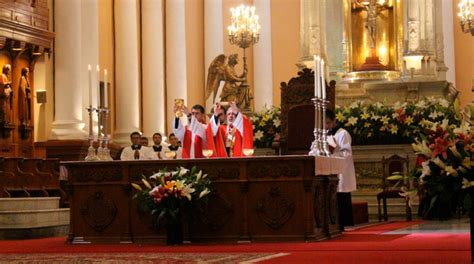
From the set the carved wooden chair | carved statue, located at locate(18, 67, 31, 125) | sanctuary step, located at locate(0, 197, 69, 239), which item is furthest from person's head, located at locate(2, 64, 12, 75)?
the carved wooden chair

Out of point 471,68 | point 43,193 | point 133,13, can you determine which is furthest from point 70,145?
point 471,68

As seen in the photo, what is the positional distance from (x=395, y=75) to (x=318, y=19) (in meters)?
2.17

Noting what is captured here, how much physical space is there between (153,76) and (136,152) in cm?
953

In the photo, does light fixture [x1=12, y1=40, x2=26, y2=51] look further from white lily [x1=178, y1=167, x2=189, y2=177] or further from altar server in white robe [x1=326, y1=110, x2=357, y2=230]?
white lily [x1=178, y1=167, x2=189, y2=177]

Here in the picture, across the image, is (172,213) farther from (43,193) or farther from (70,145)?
(70,145)

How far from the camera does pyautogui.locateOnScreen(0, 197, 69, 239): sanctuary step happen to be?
45.4ft

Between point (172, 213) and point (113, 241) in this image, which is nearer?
point (172, 213)

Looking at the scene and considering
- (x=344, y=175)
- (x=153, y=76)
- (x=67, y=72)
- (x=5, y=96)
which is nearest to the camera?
(x=344, y=175)

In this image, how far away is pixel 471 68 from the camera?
25781 mm

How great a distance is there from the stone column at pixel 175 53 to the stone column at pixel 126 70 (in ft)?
4.21

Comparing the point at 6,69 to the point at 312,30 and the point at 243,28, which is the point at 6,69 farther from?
the point at 312,30

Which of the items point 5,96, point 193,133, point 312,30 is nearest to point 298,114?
point 193,133

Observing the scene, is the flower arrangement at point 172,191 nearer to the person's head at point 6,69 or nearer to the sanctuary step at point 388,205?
the sanctuary step at point 388,205

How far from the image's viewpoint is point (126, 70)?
74.0ft
